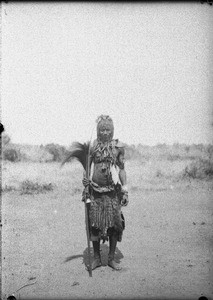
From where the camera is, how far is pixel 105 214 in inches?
181

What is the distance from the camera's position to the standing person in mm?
4590

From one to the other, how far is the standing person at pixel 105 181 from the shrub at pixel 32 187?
291cm

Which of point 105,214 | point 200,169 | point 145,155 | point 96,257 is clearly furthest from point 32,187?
point 200,169

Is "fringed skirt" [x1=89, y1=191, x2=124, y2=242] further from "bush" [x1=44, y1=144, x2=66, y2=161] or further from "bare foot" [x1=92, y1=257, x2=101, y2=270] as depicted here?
"bush" [x1=44, y1=144, x2=66, y2=161]

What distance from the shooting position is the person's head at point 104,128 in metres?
4.55

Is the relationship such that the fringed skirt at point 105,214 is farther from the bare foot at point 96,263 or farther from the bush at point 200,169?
the bush at point 200,169

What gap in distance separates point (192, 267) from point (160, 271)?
48 cm

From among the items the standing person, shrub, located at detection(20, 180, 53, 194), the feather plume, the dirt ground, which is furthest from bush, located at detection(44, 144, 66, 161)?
Result: the standing person

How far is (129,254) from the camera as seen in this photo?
5219 mm

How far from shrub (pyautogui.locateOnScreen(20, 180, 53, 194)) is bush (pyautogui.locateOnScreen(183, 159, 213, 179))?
3113mm

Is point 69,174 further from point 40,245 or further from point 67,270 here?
point 67,270

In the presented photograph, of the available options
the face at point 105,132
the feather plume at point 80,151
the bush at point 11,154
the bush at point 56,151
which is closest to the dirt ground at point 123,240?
the bush at point 11,154

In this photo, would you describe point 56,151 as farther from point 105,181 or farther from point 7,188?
point 105,181

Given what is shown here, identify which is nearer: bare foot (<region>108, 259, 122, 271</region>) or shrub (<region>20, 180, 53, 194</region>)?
bare foot (<region>108, 259, 122, 271</region>)
